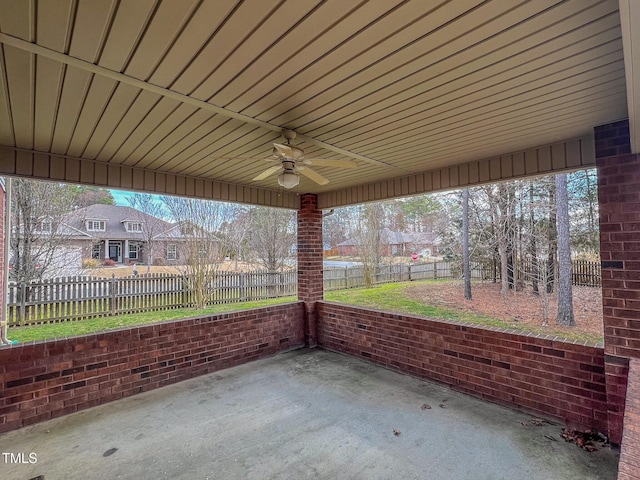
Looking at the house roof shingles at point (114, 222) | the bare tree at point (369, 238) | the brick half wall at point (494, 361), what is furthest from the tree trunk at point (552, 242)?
the house roof shingles at point (114, 222)

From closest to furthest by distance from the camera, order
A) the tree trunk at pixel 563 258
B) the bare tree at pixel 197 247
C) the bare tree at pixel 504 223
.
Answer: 1. the tree trunk at pixel 563 258
2. the bare tree at pixel 504 223
3. the bare tree at pixel 197 247

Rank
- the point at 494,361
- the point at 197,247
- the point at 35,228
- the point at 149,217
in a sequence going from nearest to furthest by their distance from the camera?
the point at 494,361 → the point at 35,228 → the point at 197,247 → the point at 149,217

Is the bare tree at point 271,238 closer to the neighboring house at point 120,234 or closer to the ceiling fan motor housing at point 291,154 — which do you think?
the neighboring house at point 120,234

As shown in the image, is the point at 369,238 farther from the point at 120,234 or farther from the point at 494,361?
the point at 120,234

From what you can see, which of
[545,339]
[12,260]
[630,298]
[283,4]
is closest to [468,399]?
[545,339]

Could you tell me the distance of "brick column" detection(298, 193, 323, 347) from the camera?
5395 millimetres

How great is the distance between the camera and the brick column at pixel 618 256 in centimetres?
247

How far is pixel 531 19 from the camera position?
135 centimetres

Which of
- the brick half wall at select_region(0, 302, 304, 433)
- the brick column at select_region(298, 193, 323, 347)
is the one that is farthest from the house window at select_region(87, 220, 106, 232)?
the brick column at select_region(298, 193, 323, 347)

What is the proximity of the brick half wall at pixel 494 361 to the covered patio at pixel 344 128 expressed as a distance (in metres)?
0.02

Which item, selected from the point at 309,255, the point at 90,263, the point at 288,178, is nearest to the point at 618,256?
the point at 288,178

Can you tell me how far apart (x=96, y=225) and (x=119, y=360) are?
8874mm

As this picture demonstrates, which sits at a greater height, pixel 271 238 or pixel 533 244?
pixel 271 238

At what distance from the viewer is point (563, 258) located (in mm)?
6062
